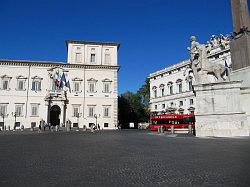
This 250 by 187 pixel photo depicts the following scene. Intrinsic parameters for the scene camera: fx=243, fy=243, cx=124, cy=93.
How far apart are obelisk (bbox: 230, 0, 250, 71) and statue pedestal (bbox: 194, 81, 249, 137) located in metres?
1.74

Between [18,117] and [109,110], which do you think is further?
[109,110]

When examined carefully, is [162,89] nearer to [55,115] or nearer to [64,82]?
[64,82]

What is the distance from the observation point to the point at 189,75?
53.4 m

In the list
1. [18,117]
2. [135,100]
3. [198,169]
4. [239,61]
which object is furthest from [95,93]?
[198,169]

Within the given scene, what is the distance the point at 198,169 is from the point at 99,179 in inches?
83.4

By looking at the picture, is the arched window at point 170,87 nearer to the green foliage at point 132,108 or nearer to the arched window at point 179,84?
the arched window at point 179,84

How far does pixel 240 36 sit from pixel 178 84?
4314cm

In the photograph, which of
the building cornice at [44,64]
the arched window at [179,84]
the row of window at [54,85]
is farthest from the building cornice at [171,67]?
the row of window at [54,85]

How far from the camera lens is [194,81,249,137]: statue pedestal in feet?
43.7

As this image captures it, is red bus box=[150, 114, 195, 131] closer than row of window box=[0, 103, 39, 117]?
Yes

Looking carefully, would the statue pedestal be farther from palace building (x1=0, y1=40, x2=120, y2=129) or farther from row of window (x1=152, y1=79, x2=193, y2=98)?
row of window (x1=152, y1=79, x2=193, y2=98)

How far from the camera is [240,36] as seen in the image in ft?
48.0

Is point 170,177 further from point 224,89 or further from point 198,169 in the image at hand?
point 224,89

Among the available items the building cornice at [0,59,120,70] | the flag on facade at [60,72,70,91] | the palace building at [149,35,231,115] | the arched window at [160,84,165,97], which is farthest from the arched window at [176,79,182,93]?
the flag on facade at [60,72,70,91]
